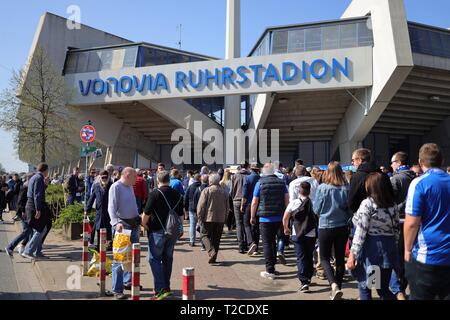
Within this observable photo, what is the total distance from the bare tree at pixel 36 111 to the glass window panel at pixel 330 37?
14694 mm

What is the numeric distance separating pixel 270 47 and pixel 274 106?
380 centimetres

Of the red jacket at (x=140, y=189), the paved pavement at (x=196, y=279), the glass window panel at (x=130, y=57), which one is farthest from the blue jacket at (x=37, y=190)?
the glass window panel at (x=130, y=57)

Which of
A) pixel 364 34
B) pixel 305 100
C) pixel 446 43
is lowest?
pixel 305 100

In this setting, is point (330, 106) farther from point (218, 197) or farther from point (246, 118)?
point (218, 197)

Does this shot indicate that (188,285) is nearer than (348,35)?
Yes

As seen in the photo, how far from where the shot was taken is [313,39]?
2127 centimetres

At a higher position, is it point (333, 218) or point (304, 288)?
point (333, 218)

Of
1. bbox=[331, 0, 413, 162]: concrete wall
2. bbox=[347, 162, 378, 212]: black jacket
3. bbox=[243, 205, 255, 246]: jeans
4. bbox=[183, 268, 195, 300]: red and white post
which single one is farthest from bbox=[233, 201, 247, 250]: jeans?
bbox=[331, 0, 413, 162]: concrete wall

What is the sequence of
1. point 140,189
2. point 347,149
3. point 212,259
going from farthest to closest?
point 347,149 → point 140,189 → point 212,259

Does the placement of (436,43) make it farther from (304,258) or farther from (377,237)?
(377,237)

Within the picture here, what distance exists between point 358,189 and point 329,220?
59cm

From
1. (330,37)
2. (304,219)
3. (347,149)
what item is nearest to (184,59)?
(330,37)

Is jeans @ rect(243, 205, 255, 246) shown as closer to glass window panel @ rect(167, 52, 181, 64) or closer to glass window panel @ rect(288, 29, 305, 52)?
glass window panel @ rect(288, 29, 305, 52)
